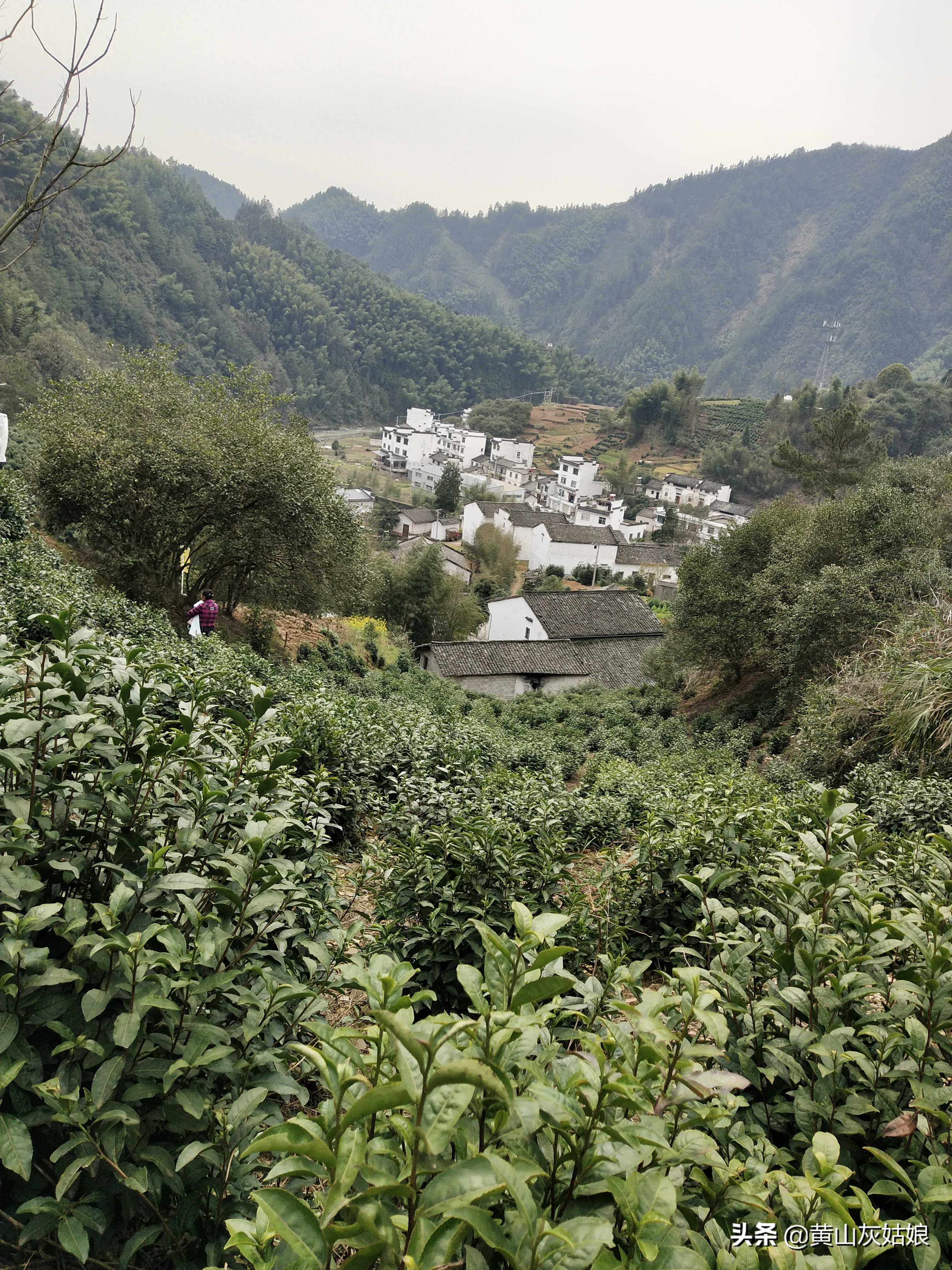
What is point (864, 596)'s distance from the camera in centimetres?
1386

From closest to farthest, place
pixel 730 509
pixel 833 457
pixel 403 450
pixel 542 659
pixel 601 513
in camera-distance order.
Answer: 1. pixel 542 659
2. pixel 833 457
3. pixel 601 513
4. pixel 730 509
5. pixel 403 450

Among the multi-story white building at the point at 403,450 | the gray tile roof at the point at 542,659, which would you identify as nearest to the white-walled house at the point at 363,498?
the multi-story white building at the point at 403,450

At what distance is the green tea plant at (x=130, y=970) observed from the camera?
5.50 feet

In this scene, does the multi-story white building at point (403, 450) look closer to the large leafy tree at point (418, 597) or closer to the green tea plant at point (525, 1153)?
the large leafy tree at point (418, 597)

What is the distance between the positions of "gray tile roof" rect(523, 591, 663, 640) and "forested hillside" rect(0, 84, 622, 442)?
39324 millimetres

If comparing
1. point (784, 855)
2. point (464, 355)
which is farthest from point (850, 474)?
point (464, 355)

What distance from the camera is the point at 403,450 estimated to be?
89375mm

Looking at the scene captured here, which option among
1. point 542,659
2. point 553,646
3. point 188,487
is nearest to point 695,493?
point 553,646

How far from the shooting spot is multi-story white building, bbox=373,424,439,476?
289 ft

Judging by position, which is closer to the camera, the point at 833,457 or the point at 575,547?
the point at 833,457

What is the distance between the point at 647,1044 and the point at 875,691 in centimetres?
936

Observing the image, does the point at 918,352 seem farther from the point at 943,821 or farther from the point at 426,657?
the point at 943,821

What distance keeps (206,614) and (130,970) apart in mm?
11099

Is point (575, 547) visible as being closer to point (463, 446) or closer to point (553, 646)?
point (553, 646)
